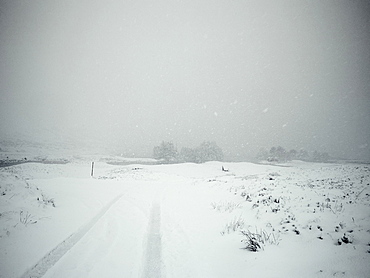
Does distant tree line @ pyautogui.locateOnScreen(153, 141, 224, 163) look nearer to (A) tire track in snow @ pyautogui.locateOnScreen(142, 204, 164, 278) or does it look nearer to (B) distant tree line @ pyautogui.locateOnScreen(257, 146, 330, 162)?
(B) distant tree line @ pyautogui.locateOnScreen(257, 146, 330, 162)

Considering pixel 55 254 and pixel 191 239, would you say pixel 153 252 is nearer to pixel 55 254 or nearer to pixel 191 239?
pixel 191 239

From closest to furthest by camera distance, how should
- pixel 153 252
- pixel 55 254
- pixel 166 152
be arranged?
pixel 55 254
pixel 153 252
pixel 166 152

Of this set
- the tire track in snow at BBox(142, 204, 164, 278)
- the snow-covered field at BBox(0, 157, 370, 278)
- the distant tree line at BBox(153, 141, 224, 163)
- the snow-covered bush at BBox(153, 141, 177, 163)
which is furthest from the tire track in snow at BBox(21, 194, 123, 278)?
the distant tree line at BBox(153, 141, 224, 163)

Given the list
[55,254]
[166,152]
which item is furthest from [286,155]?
[55,254]

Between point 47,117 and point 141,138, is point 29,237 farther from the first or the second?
point 47,117

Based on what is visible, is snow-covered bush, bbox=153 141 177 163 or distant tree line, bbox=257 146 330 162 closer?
snow-covered bush, bbox=153 141 177 163

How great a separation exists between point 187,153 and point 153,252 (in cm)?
6330

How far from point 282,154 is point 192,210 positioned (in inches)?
2922

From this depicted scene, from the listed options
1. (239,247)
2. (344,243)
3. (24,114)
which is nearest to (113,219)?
(239,247)

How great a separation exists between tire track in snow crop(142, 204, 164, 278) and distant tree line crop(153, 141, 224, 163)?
54.7 metres

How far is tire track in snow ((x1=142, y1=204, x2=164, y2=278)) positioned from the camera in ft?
13.7

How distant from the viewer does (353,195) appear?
25.1ft

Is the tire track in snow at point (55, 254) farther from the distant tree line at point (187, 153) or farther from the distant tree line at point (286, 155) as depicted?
the distant tree line at point (286, 155)

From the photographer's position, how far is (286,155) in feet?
231
